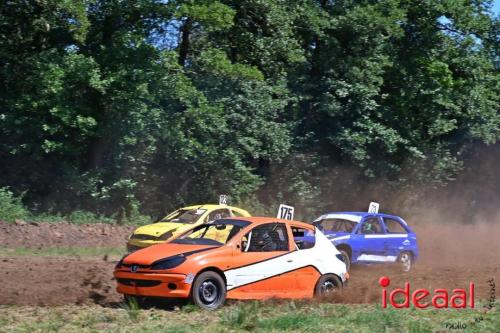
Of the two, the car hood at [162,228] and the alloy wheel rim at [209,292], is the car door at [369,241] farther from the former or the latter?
the alloy wheel rim at [209,292]

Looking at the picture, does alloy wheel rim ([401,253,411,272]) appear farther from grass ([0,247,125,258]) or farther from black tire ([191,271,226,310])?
black tire ([191,271,226,310])

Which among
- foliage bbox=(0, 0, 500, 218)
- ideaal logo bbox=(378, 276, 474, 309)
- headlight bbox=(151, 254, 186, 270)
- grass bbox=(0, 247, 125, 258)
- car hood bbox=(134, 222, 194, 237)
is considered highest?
foliage bbox=(0, 0, 500, 218)

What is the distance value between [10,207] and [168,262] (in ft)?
40.6

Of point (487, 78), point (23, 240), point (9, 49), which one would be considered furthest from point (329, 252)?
point (487, 78)

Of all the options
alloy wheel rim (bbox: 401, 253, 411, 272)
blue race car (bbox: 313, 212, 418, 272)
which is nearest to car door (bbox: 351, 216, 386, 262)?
blue race car (bbox: 313, 212, 418, 272)

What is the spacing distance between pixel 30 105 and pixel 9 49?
2.55m

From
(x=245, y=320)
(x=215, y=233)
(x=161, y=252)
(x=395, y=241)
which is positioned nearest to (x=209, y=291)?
(x=161, y=252)

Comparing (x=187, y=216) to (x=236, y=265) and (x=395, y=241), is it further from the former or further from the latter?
(x=236, y=265)

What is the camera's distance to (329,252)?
13.5 m

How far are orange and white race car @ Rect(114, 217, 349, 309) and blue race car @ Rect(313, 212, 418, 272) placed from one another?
4370mm

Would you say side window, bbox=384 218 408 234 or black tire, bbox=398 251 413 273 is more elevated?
side window, bbox=384 218 408 234

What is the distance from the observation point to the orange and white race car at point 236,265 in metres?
11.6

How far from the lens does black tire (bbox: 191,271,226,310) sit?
11.6 metres

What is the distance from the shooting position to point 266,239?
42.2 ft
